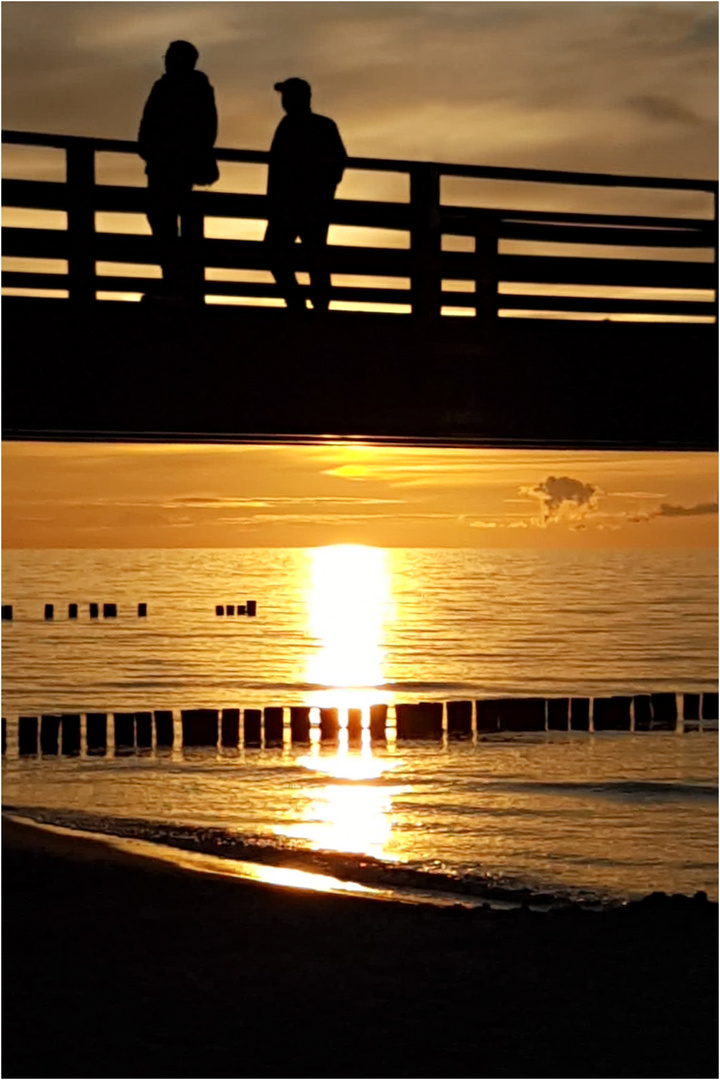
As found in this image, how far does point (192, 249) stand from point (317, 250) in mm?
898

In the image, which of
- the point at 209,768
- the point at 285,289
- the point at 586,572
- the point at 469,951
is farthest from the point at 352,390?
the point at 586,572

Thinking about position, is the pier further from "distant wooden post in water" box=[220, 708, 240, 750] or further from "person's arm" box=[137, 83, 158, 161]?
"distant wooden post in water" box=[220, 708, 240, 750]

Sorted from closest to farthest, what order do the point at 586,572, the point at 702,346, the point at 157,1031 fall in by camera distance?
the point at 157,1031 → the point at 702,346 → the point at 586,572

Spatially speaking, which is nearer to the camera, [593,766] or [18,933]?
[18,933]

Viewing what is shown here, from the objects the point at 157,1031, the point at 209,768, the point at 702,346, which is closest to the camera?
the point at 157,1031

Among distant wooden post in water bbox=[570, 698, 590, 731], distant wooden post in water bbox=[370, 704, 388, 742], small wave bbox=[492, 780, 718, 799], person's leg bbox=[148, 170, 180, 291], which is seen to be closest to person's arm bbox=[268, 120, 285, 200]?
person's leg bbox=[148, 170, 180, 291]

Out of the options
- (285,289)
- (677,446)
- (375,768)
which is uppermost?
(285,289)

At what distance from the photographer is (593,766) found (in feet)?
122

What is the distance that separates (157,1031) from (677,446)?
247 inches

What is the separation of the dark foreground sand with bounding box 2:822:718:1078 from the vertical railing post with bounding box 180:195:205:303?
17.5 ft

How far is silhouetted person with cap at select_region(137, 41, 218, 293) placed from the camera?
1111 centimetres

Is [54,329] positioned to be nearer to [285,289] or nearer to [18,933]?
[285,289]

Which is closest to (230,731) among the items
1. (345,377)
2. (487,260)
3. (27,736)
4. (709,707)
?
(27,736)

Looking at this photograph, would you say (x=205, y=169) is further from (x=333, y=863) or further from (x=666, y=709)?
(x=666, y=709)
